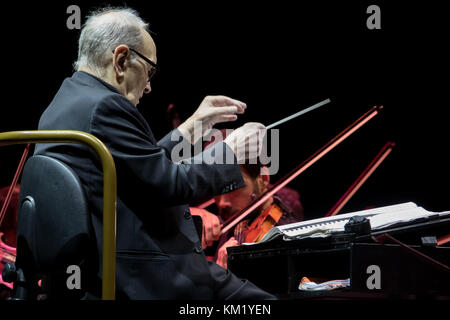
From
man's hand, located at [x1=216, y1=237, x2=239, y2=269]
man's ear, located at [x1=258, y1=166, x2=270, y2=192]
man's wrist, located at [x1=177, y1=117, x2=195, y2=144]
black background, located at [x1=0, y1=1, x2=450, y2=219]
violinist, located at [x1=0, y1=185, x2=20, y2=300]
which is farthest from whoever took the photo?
man's ear, located at [x1=258, y1=166, x2=270, y2=192]

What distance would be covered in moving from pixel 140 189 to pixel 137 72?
0.41m

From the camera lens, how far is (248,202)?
344 cm

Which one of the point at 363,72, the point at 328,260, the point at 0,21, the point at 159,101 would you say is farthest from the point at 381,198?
the point at 0,21

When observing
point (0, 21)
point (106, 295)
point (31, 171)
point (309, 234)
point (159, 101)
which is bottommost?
point (106, 295)

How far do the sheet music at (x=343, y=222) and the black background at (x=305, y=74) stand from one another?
1910mm

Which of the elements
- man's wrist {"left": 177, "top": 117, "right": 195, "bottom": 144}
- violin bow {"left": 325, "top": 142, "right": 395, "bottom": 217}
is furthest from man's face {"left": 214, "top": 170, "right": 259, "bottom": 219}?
man's wrist {"left": 177, "top": 117, "right": 195, "bottom": 144}

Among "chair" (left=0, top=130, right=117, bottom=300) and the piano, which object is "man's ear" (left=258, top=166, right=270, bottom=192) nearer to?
the piano

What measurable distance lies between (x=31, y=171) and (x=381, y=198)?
2.86 meters

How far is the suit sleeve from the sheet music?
0.36 metres

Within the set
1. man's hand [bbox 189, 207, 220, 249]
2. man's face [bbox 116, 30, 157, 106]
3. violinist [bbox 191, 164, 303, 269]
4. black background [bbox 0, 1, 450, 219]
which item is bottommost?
man's hand [bbox 189, 207, 220, 249]

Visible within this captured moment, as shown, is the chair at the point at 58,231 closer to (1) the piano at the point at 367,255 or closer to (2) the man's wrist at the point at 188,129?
(2) the man's wrist at the point at 188,129

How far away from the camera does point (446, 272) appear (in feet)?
5.22

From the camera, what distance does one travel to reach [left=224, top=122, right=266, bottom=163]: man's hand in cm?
153

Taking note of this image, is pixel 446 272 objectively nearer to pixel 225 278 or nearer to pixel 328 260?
pixel 328 260
